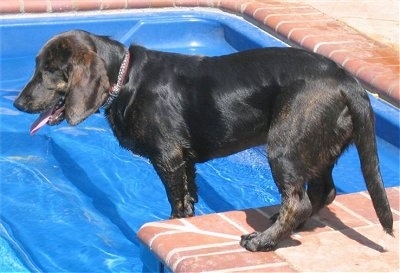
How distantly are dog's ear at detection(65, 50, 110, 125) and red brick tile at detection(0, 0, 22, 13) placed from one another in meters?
4.33

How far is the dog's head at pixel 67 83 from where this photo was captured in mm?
4039

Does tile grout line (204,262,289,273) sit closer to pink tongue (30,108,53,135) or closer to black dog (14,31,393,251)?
black dog (14,31,393,251)

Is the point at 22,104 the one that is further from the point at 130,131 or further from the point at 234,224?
the point at 234,224

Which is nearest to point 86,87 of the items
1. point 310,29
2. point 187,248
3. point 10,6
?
point 187,248

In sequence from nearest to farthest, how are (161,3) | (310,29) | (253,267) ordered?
(253,267)
(310,29)
(161,3)

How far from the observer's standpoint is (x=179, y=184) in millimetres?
4324

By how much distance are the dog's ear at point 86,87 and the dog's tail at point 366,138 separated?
46.8 inches

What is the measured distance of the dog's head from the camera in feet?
13.3

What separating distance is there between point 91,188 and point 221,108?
6.66ft

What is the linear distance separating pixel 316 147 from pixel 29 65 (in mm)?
4719

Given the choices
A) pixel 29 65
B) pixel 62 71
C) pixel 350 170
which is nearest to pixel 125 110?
pixel 62 71

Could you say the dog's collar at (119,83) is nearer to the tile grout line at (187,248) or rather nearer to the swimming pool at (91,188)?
the tile grout line at (187,248)

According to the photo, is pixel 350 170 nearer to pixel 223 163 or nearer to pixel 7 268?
pixel 223 163

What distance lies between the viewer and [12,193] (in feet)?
18.8
